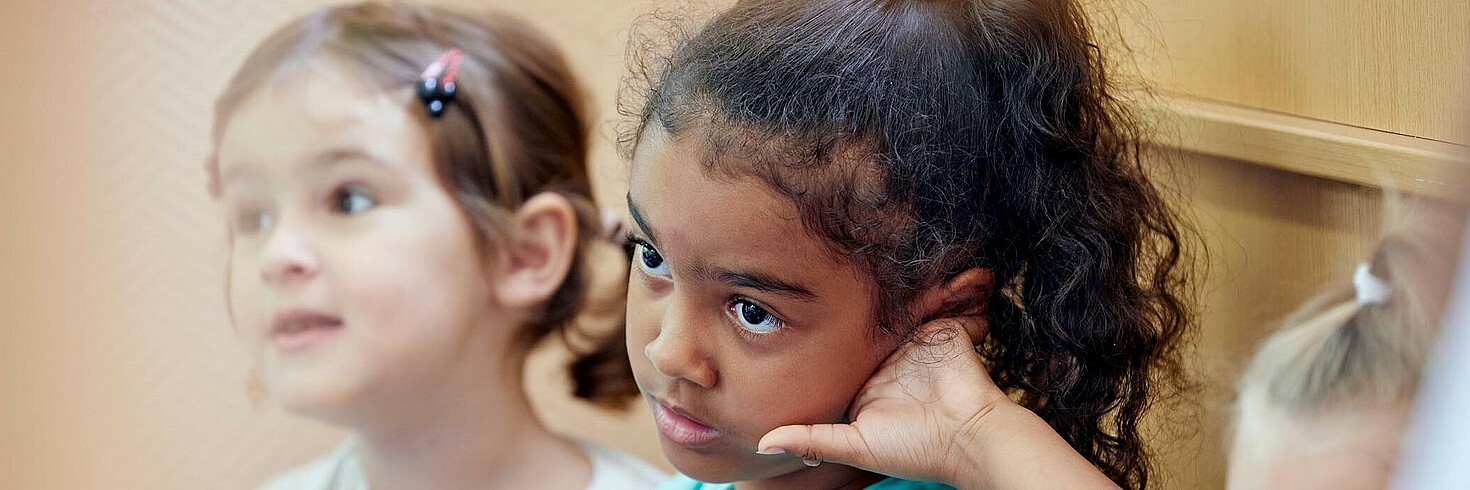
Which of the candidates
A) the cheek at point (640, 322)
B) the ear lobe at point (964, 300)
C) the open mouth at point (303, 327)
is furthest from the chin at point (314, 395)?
the ear lobe at point (964, 300)

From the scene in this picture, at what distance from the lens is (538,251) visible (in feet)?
3.32

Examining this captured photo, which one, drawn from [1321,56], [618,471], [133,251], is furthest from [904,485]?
[133,251]

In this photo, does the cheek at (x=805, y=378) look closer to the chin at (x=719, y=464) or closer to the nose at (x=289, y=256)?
the chin at (x=719, y=464)

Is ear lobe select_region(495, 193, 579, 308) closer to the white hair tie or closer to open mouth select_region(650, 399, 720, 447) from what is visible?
open mouth select_region(650, 399, 720, 447)

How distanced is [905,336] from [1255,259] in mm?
248

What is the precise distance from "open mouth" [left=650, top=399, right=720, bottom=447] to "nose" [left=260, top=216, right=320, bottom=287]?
43 cm

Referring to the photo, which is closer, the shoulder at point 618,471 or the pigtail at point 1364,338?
→ the pigtail at point 1364,338

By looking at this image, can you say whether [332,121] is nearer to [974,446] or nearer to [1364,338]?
[974,446]

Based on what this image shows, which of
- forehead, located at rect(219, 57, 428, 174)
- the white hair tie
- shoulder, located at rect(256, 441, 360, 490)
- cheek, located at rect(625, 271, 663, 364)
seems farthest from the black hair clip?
the white hair tie

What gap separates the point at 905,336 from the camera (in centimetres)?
57

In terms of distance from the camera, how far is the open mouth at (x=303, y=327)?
37.5 inches

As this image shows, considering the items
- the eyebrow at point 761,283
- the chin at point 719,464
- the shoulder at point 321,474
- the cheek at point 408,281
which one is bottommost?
the shoulder at point 321,474

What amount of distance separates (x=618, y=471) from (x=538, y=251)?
7.2 inches

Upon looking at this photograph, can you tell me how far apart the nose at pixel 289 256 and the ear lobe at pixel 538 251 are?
5.5 inches
